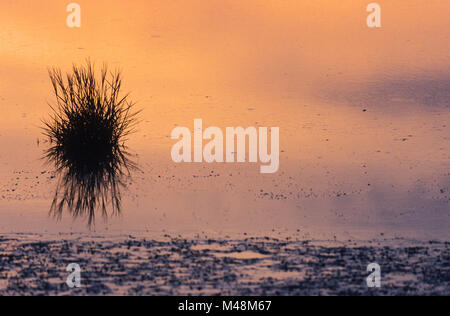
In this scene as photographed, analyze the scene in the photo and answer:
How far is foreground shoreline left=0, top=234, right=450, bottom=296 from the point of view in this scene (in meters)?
6.61

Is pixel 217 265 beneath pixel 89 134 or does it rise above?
beneath

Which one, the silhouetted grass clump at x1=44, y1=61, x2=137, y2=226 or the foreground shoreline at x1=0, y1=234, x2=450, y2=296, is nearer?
the foreground shoreline at x1=0, y1=234, x2=450, y2=296

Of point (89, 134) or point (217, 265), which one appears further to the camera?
point (89, 134)

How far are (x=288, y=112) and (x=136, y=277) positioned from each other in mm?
→ 9635

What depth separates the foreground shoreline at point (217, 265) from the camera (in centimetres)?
661

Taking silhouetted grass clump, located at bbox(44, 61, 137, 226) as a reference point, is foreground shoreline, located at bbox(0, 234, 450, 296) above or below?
below

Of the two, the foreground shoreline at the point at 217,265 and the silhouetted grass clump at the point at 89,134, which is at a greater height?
the silhouetted grass clump at the point at 89,134

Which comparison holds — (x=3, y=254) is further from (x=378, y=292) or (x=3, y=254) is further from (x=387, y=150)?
(x=387, y=150)

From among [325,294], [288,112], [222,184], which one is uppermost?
[288,112]

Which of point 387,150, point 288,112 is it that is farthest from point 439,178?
point 288,112

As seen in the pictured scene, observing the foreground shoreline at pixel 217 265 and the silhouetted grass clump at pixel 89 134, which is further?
the silhouetted grass clump at pixel 89 134

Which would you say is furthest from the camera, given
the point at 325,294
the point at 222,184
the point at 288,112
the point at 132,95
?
the point at 132,95

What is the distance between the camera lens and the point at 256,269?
7176mm

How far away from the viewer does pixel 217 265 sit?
23.9 feet
